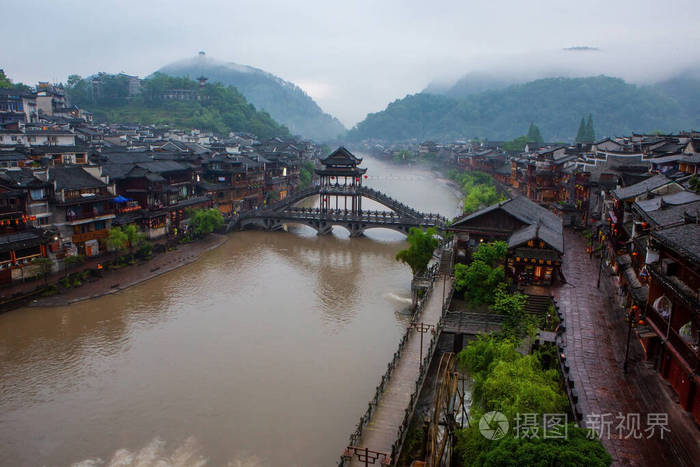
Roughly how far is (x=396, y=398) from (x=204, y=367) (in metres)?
11.5

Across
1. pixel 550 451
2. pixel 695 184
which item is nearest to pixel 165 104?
pixel 695 184

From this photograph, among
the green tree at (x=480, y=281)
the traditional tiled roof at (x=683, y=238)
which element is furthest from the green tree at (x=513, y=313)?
the traditional tiled roof at (x=683, y=238)

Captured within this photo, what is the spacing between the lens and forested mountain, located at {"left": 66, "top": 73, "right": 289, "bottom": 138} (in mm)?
118812

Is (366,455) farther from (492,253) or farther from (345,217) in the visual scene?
(345,217)

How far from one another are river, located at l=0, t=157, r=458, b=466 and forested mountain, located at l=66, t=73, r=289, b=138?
83767 millimetres

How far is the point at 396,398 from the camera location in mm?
22000

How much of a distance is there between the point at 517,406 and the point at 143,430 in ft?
52.2

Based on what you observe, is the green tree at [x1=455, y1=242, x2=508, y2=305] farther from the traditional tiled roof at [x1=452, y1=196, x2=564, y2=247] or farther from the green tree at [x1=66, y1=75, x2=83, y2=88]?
the green tree at [x1=66, y1=75, x2=83, y2=88]

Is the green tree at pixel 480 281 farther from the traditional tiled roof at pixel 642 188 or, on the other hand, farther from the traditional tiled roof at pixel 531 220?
the traditional tiled roof at pixel 642 188

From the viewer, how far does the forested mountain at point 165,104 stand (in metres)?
119

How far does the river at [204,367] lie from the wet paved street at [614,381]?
978 cm

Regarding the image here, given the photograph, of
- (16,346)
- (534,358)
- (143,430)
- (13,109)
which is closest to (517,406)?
(534,358)

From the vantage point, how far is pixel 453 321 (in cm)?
2747

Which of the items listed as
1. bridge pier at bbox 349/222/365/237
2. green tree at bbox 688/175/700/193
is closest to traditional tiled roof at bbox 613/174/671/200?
green tree at bbox 688/175/700/193
